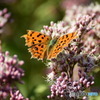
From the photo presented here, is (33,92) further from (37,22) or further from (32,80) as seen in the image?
(37,22)

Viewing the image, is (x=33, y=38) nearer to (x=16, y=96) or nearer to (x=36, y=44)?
(x=36, y=44)

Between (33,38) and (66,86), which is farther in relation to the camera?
(33,38)

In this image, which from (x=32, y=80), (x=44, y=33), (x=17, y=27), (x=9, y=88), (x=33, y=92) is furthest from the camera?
(x=17, y=27)

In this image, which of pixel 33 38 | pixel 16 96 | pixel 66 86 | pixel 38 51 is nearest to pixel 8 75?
pixel 16 96

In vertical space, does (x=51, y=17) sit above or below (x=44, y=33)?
above

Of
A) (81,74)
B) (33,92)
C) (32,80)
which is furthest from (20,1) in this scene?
(81,74)

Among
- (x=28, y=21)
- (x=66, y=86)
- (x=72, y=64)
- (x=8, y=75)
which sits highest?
(x=28, y=21)
